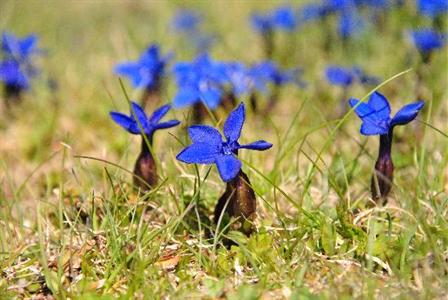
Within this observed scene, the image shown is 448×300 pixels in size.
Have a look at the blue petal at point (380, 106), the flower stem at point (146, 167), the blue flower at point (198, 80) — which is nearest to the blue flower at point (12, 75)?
the blue flower at point (198, 80)

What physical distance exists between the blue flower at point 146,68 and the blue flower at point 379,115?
1.33m

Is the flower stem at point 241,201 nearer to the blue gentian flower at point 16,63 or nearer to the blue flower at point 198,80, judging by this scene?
the blue flower at point 198,80

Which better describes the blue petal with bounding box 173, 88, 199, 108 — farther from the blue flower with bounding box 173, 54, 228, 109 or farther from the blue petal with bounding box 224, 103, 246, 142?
the blue petal with bounding box 224, 103, 246, 142

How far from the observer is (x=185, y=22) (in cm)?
508

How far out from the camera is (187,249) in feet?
7.42

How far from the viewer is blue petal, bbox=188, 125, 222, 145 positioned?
2.12m

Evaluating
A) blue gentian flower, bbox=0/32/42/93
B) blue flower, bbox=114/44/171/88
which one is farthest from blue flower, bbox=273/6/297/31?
blue gentian flower, bbox=0/32/42/93

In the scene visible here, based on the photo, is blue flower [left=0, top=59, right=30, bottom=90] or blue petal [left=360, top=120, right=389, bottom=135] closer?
blue petal [left=360, top=120, right=389, bottom=135]

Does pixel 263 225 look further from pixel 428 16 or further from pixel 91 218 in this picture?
pixel 428 16

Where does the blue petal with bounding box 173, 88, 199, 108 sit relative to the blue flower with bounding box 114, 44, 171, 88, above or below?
below

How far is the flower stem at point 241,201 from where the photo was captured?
2227 millimetres

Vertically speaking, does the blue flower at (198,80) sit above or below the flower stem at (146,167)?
above

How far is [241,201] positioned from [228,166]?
24 centimetres

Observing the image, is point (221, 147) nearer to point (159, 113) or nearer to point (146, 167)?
point (159, 113)
